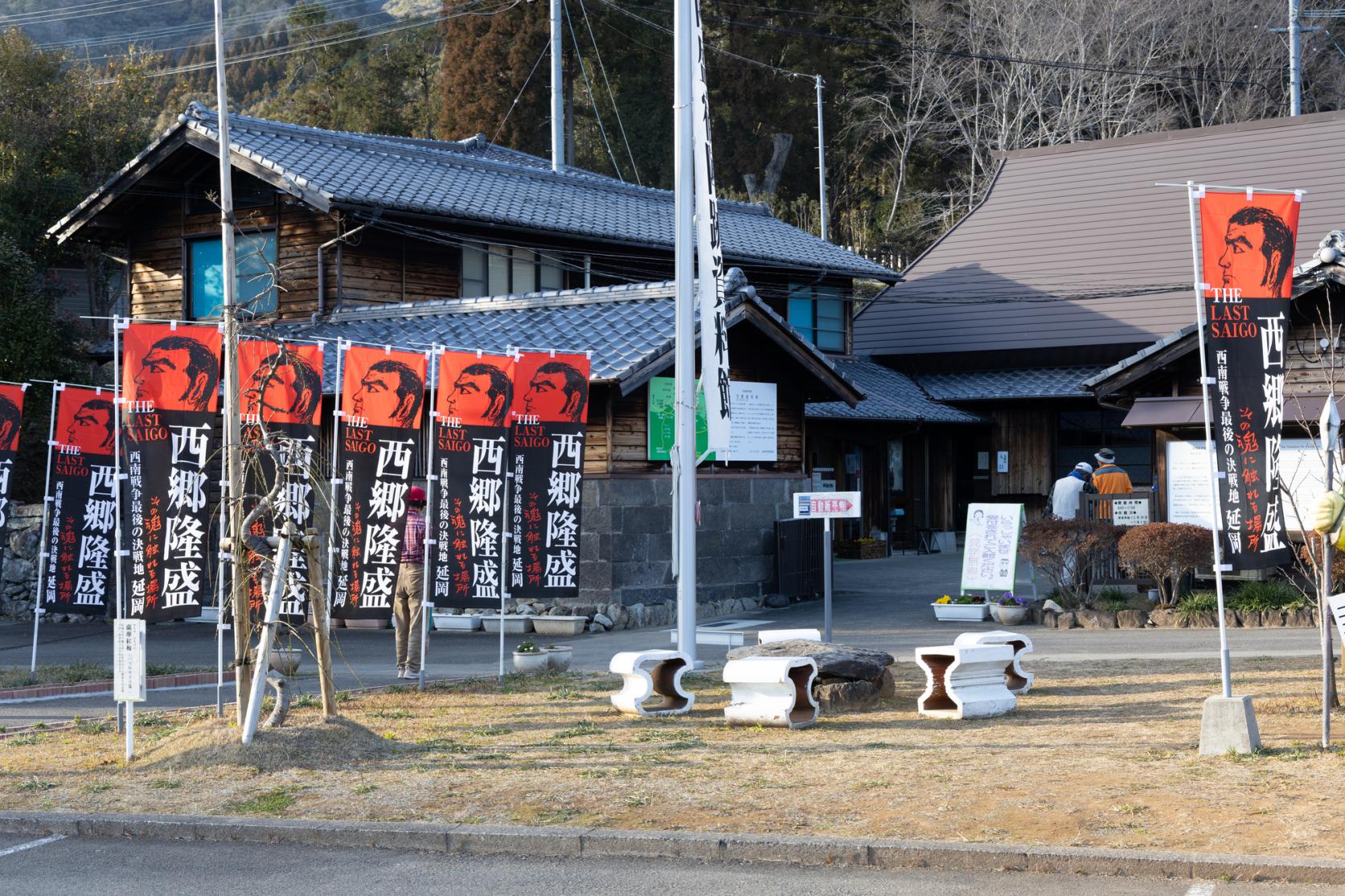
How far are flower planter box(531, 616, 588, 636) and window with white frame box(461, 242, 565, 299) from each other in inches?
339

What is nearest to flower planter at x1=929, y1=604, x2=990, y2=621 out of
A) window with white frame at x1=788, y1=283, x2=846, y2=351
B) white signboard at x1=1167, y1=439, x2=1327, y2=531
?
white signboard at x1=1167, y1=439, x2=1327, y2=531

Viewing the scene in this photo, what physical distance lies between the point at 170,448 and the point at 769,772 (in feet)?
21.0

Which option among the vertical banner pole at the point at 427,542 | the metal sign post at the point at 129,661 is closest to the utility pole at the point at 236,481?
the metal sign post at the point at 129,661

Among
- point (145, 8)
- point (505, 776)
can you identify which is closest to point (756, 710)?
point (505, 776)

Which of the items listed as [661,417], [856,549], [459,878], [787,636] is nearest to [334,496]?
[787,636]

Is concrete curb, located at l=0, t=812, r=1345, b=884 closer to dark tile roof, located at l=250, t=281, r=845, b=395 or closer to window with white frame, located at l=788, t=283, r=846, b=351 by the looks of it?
dark tile roof, located at l=250, t=281, r=845, b=395

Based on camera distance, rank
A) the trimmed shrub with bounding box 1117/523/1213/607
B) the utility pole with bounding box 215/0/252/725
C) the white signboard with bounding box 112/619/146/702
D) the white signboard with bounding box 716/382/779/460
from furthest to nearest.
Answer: the white signboard with bounding box 716/382/779/460
the trimmed shrub with bounding box 1117/523/1213/607
the utility pole with bounding box 215/0/252/725
the white signboard with bounding box 112/619/146/702

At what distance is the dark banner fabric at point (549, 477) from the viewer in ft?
45.6

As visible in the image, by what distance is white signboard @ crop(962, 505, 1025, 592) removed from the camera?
18344mm

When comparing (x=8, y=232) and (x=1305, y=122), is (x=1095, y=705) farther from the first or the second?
(x=8, y=232)

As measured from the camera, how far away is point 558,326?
20.2m

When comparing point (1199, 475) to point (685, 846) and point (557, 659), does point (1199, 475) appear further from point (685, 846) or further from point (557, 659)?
point (685, 846)

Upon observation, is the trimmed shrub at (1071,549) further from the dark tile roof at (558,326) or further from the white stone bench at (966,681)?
the white stone bench at (966,681)

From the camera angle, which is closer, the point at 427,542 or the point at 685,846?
the point at 685,846
